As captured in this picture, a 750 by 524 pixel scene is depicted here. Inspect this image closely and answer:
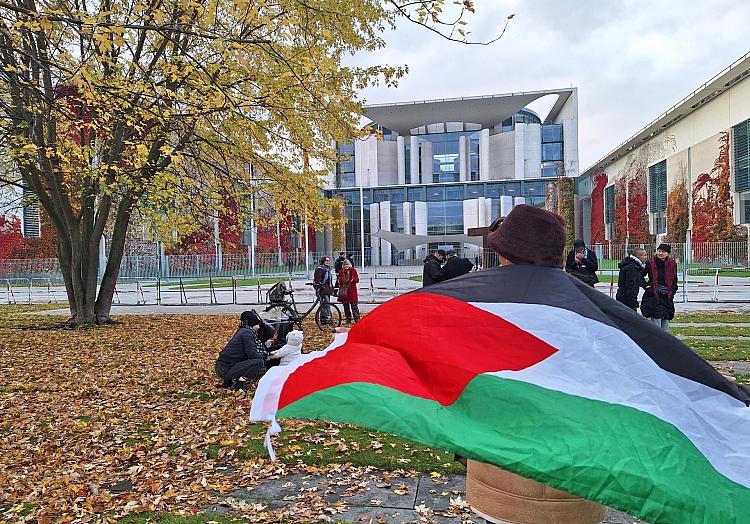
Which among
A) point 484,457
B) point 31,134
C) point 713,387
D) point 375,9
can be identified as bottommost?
point 484,457

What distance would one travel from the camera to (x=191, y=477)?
218 inches

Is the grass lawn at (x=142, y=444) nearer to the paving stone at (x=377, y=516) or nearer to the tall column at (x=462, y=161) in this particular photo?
the paving stone at (x=377, y=516)

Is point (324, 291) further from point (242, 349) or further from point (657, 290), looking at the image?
point (657, 290)

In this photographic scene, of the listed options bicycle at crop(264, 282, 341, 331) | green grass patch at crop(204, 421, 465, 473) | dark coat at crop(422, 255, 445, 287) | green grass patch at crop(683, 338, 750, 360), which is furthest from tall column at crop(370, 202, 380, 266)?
green grass patch at crop(204, 421, 465, 473)

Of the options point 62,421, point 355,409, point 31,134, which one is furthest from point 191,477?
point 31,134

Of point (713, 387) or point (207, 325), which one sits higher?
point (713, 387)

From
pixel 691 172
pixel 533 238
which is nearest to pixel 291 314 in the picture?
pixel 533 238

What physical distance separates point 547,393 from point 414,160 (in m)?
82.2

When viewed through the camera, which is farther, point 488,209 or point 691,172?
point 488,209

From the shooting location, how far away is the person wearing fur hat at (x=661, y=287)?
1138 cm

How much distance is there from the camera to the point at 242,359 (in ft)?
29.5

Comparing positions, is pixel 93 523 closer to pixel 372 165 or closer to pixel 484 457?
pixel 484 457

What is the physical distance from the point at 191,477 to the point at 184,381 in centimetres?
456

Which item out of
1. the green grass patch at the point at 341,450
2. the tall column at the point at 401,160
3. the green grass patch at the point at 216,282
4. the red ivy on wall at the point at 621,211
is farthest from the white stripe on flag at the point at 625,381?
the tall column at the point at 401,160
